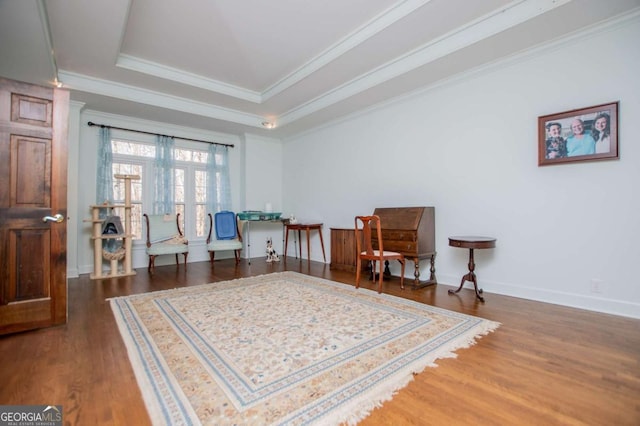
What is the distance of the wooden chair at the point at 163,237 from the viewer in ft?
15.7

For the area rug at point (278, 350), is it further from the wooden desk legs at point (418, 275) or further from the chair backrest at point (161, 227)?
the chair backrest at point (161, 227)

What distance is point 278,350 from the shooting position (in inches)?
79.7

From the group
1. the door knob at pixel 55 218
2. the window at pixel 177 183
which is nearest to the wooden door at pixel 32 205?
the door knob at pixel 55 218

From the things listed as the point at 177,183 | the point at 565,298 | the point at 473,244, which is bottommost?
the point at 565,298

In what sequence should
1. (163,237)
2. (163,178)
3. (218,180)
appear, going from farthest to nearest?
(218,180)
(163,178)
(163,237)

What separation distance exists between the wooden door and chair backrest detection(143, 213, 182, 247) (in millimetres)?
2367

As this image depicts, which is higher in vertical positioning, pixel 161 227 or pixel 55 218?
pixel 55 218

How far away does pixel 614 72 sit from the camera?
2.72m

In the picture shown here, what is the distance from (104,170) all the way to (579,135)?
20.5 ft

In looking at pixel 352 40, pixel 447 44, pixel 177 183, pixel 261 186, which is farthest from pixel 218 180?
pixel 447 44

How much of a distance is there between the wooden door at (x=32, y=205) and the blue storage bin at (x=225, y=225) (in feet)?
9.99

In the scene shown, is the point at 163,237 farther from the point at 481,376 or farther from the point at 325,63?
the point at 481,376

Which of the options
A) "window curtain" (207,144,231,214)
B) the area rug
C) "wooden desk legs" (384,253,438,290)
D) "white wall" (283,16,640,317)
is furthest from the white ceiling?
the area rug

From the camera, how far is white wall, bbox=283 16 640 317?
2.68 meters
